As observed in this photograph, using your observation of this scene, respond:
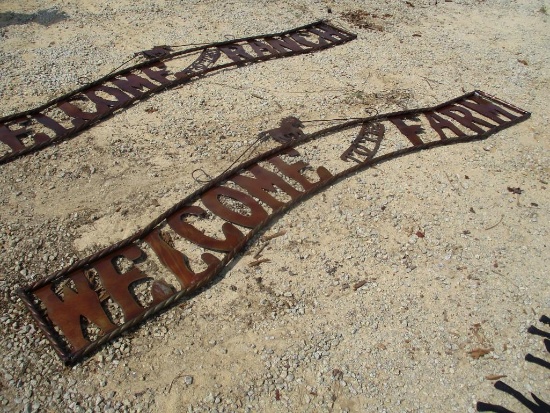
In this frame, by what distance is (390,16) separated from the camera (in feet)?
31.4

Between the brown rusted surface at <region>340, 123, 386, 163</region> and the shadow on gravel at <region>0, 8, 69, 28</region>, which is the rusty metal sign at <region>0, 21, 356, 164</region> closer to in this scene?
the shadow on gravel at <region>0, 8, 69, 28</region>

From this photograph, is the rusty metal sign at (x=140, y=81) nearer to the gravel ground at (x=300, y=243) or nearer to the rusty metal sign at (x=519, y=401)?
the gravel ground at (x=300, y=243)

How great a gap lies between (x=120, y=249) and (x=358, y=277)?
2.25 meters

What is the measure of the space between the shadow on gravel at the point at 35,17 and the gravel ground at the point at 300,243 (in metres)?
0.06

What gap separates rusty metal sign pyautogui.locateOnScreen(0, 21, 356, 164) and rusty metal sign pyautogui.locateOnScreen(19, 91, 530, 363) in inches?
81.0

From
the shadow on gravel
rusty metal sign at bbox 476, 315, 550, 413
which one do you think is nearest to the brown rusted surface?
rusty metal sign at bbox 476, 315, 550, 413

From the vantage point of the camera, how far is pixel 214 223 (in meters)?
4.54

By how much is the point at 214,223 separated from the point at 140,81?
3.27m

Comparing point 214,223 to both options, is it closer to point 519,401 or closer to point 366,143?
point 366,143

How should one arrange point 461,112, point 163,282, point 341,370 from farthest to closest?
point 461,112 < point 163,282 < point 341,370

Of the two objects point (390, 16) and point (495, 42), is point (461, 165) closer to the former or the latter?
point (495, 42)

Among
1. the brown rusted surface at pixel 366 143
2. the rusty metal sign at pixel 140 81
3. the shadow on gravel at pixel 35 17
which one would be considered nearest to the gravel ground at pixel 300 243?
the shadow on gravel at pixel 35 17

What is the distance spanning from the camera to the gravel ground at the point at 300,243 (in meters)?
3.27

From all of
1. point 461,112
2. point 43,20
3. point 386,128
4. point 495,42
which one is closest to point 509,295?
point 386,128
